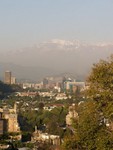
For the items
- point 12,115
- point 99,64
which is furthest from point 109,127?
point 12,115

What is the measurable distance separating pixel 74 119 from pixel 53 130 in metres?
25.2

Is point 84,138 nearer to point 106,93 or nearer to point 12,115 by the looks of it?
point 106,93

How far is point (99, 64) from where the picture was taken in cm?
720

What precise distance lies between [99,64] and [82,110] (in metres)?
0.75

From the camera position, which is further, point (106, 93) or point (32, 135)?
point (32, 135)

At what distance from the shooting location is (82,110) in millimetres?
7273

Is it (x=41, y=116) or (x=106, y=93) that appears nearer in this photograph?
(x=106, y=93)

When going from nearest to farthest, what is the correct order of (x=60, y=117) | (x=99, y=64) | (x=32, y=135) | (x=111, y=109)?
1. (x=111, y=109)
2. (x=99, y=64)
3. (x=32, y=135)
4. (x=60, y=117)

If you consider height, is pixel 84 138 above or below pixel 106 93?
below

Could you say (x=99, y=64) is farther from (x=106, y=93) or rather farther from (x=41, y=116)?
(x=41, y=116)

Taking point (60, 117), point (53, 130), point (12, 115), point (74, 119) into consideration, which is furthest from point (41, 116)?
point (74, 119)

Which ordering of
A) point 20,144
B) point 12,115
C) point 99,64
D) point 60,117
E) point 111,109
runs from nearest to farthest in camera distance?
point 111,109, point 99,64, point 20,144, point 12,115, point 60,117

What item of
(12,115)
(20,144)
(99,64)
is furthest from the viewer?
(12,115)

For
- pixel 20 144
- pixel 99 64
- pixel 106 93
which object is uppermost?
pixel 99 64
